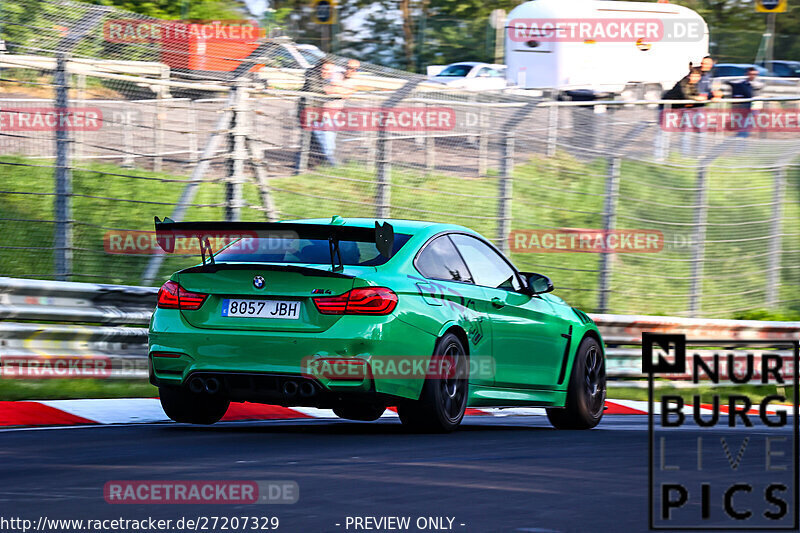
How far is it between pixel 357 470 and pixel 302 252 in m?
2.28

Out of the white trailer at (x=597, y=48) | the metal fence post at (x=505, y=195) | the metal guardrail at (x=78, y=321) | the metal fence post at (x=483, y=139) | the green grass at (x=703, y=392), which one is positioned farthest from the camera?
the white trailer at (x=597, y=48)

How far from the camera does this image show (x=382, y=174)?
47.6 ft

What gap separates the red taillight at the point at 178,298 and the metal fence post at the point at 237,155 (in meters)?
4.39

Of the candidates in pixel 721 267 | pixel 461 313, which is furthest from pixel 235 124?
pixel 721 267

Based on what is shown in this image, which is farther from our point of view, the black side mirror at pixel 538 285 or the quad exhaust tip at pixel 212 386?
the black side mirror at pixel 538 285

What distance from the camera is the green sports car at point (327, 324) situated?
8.39 metres

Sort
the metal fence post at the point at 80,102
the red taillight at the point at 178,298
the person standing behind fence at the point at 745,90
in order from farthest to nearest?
the person standing behind fence at the point at 745,90
the metal fence post at the point at 80,102
the red taillight at the point at 178,298

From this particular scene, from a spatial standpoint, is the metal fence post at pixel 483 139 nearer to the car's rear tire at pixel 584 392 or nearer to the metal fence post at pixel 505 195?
the metal fence post at pixel 505 195

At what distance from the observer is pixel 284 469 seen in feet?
22.6

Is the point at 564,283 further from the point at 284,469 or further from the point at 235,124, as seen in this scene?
the point at 284,469

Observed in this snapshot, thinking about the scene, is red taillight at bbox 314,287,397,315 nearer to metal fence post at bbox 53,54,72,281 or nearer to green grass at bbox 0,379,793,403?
green grass at bbox 0,379,793,403

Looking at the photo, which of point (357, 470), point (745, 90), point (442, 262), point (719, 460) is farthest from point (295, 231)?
point (745, 90)

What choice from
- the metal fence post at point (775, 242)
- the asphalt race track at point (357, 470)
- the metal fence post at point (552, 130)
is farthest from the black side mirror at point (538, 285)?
the metal fence post at point (775, 242)

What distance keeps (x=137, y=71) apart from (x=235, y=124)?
1061 mm
